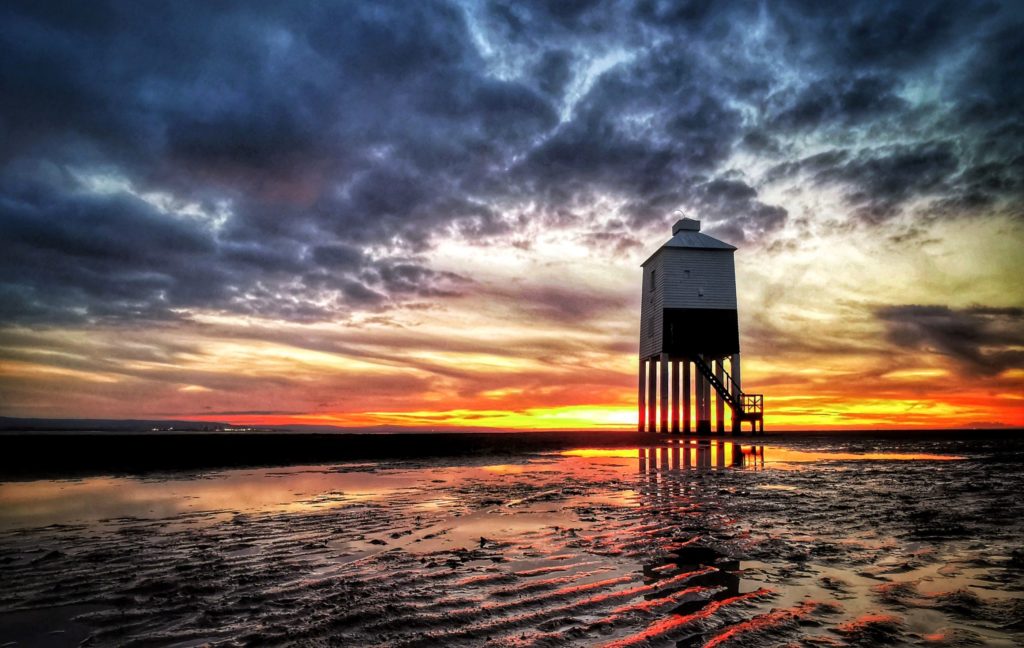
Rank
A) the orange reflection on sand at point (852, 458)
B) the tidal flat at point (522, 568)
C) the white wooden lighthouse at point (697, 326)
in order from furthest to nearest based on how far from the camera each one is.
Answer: the white wooden lighthouse at point (697, 326) < the orange reflection on sand at point (852, 458) < the tidal flat at point (522, 568)

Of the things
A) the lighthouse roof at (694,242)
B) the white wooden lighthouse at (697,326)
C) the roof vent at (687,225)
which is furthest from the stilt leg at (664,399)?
the roof vent at (687,225)

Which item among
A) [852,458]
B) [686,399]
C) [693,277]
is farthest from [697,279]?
[852,458]

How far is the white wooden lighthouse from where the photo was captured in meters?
38.0

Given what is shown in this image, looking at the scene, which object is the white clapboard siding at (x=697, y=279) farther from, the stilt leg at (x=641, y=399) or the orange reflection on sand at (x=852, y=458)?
the orange reflection on sand at (x=852, y=458)

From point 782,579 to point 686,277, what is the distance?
35.9 m

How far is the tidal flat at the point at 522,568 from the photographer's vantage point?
3586 mm

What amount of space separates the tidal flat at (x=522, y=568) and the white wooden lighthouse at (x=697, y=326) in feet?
90.8

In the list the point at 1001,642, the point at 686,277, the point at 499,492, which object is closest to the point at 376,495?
the point at 499,492

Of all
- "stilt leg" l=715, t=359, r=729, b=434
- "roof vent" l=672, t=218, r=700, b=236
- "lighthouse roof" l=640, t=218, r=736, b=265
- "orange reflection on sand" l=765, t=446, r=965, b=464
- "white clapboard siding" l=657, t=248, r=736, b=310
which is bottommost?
"orange reflection on sand" l=765, t=446, r=965, b=464

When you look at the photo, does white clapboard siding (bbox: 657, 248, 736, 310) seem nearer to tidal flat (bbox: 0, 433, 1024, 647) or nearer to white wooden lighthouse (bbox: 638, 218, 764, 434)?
white wooden lighthouse (bbox: 638, 218, 764, 434)

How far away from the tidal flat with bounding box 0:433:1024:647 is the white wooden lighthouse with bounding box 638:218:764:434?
2767cm

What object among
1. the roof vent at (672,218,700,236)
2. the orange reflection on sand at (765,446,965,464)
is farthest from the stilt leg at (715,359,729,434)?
the orange reflection on sand at (765,446,965,464)

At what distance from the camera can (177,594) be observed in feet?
14.9

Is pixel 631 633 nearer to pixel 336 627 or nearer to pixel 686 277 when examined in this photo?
pixel 336 627
